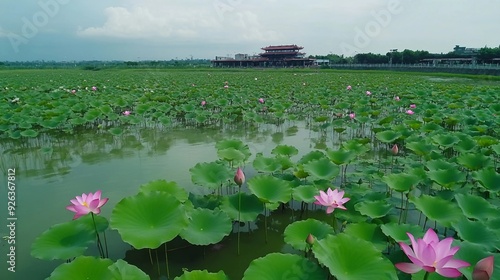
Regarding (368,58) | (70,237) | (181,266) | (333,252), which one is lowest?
(181,266)

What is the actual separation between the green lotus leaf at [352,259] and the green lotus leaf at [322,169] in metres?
1.26

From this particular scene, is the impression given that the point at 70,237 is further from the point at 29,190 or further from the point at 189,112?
the point at 189,112

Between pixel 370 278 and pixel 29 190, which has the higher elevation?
pixel 370 278

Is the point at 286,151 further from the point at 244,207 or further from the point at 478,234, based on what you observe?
the point at 478,234

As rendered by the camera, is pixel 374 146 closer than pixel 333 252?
No

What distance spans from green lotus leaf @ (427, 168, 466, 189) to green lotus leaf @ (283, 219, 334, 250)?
1.26 meters

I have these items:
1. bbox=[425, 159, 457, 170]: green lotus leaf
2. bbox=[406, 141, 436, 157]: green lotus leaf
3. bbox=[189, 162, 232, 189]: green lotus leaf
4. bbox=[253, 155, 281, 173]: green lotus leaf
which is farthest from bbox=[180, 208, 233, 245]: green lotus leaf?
bbox=[406, 141, 436, 157]: green lotus leaf

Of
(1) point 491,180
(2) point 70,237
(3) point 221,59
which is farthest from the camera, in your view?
(3) point 221,59

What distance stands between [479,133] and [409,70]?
3435 centimetres

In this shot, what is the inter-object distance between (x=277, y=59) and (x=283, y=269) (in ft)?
193

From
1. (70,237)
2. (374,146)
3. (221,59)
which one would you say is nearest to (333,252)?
(70,237)

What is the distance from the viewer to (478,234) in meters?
1.92

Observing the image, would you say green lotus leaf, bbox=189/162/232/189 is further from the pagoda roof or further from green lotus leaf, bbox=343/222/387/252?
the pagoda roof

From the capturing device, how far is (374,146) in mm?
5414
